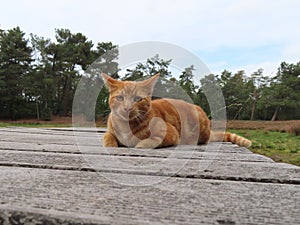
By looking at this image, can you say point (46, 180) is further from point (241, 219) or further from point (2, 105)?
point (2, 105)

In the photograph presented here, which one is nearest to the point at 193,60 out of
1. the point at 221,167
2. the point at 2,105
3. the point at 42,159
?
the point at 221,167

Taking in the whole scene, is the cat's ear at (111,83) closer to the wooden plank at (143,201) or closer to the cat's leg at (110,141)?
the cat's leg at (110,141)

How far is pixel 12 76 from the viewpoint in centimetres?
910

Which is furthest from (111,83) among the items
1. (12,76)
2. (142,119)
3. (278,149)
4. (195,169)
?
(12,76)

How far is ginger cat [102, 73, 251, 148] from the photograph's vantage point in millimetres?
1003

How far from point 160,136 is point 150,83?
20cm

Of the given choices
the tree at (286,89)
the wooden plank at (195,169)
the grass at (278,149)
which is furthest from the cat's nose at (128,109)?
the tree at (286,89)

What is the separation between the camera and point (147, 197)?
305 millimetres

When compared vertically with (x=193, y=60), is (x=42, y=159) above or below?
below

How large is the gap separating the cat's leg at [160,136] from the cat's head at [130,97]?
0.07 meters

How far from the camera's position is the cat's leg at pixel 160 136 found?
37.8 inches

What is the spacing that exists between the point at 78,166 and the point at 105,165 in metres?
0.05

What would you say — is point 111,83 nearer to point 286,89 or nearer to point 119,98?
point 119,98

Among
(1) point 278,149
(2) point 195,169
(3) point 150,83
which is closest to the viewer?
(2) point 195,169
